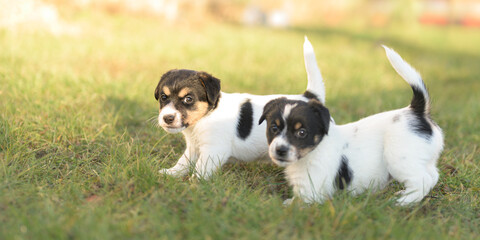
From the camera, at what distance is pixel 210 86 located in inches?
144

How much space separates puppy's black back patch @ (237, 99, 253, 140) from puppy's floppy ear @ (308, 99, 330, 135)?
2.50ft

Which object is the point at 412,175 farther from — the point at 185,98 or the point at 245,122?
the point at 185,98

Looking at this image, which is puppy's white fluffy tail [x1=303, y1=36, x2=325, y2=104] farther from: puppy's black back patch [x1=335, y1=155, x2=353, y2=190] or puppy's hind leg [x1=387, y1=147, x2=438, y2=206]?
puppy's hind leg [x1=387, y1=147, x2=438, y2=206]

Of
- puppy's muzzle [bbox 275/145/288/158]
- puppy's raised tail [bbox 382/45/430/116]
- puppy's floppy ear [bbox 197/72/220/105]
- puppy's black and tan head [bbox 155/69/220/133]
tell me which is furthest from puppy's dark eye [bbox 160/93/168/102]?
puppy's raised tail [bbox 382/45/430/116]

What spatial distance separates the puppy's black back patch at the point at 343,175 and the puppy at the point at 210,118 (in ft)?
2.25

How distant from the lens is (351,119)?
18.1 feet

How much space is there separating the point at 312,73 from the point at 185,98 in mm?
1146

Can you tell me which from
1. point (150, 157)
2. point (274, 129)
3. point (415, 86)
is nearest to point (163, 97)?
point (150, 157)

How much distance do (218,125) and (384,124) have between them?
4.41ft

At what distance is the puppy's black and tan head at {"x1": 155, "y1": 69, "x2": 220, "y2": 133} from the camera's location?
3.56 m

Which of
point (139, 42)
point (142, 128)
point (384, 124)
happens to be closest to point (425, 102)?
point (384, 124)

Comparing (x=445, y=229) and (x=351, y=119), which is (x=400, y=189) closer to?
(x=445, y=229)

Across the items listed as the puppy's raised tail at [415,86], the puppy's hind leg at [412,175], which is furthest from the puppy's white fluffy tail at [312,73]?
the puppy's hind leg at [412,175]

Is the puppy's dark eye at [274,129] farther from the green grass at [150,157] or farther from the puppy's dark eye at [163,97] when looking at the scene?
the puppy's dark eye at [163,97]
